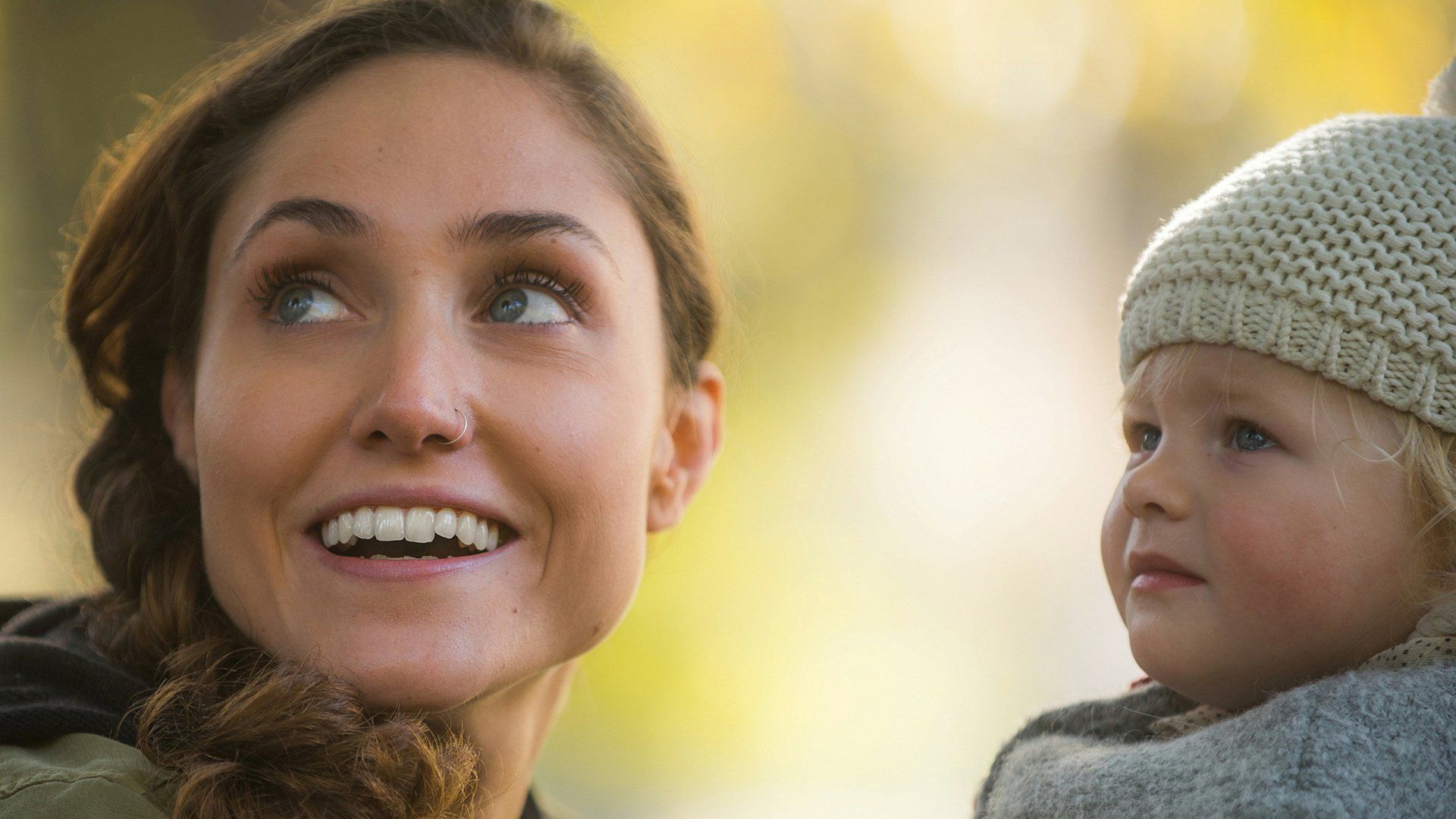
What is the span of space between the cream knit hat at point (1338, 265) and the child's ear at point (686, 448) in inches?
33.2

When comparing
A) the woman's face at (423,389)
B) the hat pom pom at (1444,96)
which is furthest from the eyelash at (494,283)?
the hat pom pom at (1444,96)

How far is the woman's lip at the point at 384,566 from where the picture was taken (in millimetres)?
1811

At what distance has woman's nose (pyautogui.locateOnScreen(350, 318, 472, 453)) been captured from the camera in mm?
1754

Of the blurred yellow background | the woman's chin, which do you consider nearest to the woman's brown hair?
the woman's chin

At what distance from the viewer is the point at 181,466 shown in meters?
2.19

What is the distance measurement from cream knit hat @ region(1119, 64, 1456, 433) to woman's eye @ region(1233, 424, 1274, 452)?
110 millimetres

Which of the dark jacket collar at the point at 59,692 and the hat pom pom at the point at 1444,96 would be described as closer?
the dark jacket collar at the point at 59,692

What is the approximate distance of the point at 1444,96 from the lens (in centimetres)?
205

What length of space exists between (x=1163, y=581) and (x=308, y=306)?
1359 mm

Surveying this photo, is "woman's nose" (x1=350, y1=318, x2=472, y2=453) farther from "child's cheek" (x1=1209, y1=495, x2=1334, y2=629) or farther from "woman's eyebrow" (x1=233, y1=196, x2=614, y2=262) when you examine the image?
"child's cheek" (x1=1209, y1=495, x2=1334, y2=629)

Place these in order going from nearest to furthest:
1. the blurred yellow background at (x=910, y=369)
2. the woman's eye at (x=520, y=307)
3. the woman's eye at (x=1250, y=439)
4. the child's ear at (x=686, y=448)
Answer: the woman's eye at (x=1250, y=439), the woman's eye at (x=520, y=307), the child's ear at (x=686, y=448), the blurred yellow background at (x=910, y=369)

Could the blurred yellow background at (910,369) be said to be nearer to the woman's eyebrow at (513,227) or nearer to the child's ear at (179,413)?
the child's ear at (179,413)

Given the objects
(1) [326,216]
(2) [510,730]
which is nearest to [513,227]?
(1) [326,216]

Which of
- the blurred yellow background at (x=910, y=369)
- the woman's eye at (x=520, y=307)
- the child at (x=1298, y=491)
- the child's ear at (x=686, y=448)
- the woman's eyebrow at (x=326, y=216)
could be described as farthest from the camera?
the blurred yellow background at (x=910, y=369)
